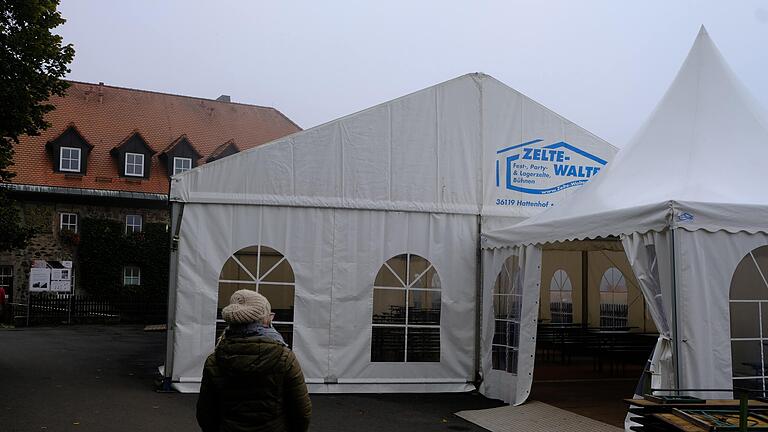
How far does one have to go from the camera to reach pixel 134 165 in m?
27.4

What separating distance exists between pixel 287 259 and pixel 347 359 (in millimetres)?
1610

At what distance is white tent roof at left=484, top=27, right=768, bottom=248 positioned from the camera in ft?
23.4

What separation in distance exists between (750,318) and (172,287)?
275 inches

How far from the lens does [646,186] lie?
8.26m

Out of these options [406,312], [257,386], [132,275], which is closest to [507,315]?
[406,312]

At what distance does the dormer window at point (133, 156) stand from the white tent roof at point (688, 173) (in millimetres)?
20320

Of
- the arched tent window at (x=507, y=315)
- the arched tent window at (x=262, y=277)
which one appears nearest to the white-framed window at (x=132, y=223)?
the arched tent window at (x=262, y=277)

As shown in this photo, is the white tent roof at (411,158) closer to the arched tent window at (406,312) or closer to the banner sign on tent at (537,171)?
the banner sign on tent at (537,171)

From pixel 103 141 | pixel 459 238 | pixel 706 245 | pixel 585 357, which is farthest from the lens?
pixel 103 141

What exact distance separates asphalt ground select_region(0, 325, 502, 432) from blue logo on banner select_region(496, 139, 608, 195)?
10.7 feet

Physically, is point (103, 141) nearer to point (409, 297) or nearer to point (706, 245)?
point (409, 297)

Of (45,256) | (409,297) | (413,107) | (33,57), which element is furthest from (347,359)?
(45,256)

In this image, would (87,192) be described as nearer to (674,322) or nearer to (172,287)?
(172,287)

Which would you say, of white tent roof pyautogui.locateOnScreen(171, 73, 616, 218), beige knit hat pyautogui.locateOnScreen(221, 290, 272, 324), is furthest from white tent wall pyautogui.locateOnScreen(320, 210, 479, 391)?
beige knit hat pyautogui.locateOnScreen(221, 290, 272, 324)
